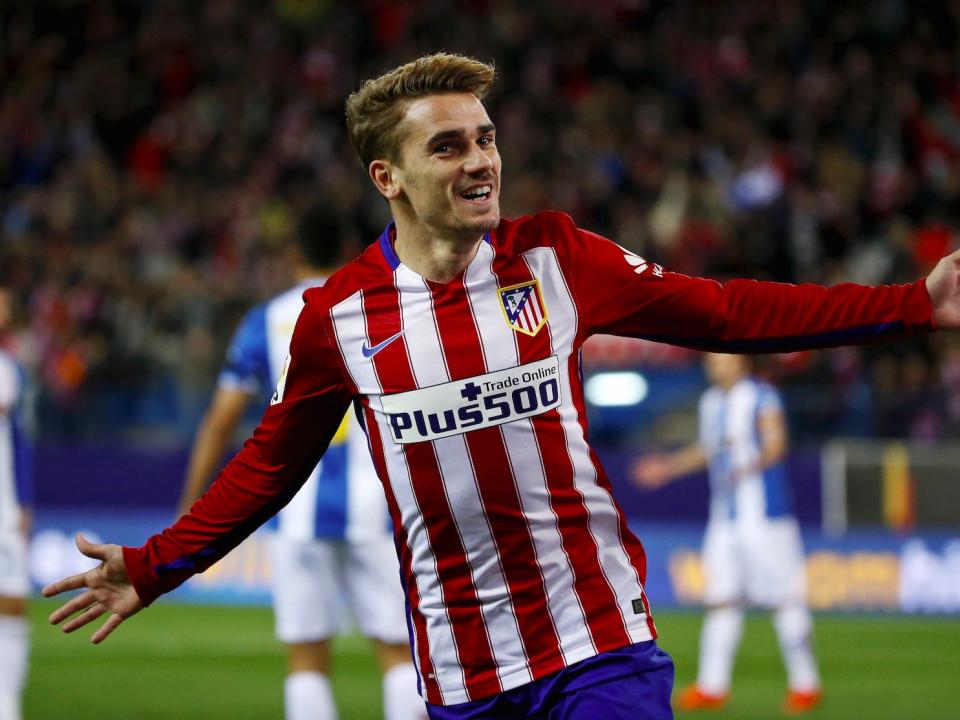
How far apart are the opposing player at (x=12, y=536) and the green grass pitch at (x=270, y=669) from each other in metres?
1.42

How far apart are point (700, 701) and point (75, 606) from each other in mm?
5658

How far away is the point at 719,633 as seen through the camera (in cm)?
879

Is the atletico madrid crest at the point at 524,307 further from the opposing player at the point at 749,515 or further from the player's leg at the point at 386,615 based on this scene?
the opposing player at the point at 749,515

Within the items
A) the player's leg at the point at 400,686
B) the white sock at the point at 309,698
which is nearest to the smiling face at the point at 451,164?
the player's leg at the point at 400,686

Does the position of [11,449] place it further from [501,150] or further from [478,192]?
[501,150]

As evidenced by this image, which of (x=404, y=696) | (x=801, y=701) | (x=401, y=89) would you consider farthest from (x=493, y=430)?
(x=801, y=701)

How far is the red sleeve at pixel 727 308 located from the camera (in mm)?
3322

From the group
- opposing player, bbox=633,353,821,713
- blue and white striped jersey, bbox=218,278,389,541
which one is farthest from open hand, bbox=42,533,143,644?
opposing player, bbox=633,353,821,713

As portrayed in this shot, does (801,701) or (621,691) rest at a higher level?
(621,691)

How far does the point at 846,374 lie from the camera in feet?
43.8

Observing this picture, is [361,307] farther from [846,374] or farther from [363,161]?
[846,374]

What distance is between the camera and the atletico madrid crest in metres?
3.54

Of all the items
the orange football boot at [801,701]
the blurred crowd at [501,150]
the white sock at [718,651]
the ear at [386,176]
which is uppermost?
the blurred crowd at [501,150]

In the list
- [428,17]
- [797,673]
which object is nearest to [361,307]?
[797,673]
